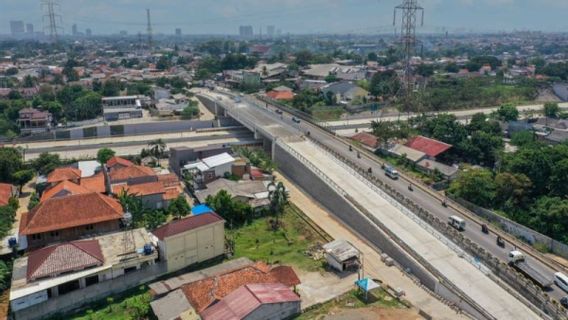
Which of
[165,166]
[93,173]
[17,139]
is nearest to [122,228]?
[93,173]

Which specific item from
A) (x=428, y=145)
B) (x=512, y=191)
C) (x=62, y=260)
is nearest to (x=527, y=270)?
(x=512, y=191)

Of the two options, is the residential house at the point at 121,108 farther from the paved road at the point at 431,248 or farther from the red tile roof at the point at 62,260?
the red tile roof at the point at 62,260

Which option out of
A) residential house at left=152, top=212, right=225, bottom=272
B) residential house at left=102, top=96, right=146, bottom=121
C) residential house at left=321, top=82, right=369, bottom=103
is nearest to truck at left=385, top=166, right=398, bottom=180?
residential house at left=152, top=212, right=225, bottom=272

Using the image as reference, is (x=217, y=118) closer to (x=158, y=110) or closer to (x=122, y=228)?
(x=158, y=110)

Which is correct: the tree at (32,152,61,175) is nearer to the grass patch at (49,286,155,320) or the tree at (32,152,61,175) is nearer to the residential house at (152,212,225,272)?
the residential house at (152,212,225,272)

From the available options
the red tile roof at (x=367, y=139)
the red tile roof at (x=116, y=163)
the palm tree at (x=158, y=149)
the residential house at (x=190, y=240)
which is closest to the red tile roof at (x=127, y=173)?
the red tile roof at (x=116, y=163)

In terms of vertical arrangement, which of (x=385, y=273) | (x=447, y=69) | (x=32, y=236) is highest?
(x=447, y=69)

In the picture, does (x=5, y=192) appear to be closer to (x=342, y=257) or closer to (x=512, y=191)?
(x=342, y=257)
